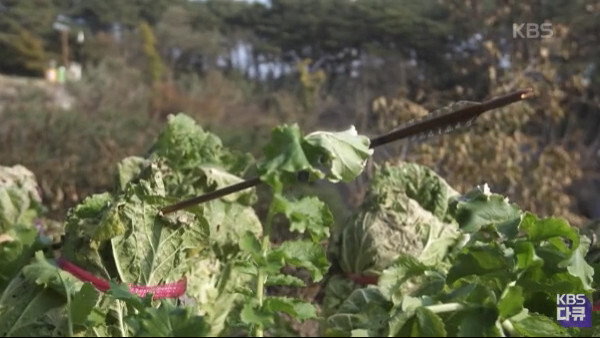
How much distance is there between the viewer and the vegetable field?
3.74 feet

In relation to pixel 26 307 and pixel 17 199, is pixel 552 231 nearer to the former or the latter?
pixel 26 307

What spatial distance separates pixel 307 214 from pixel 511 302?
14.8 inches

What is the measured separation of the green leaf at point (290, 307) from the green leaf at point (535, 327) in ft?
1.09

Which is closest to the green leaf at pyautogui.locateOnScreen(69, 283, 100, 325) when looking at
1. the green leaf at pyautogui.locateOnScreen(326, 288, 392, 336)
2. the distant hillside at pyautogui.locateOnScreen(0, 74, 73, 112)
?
the green leaf at pyautogui.locateOnScreen(326, 288, 392, 336)

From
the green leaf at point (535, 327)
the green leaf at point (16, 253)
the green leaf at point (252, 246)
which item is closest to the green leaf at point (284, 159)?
the green leaf at point (252, 246)

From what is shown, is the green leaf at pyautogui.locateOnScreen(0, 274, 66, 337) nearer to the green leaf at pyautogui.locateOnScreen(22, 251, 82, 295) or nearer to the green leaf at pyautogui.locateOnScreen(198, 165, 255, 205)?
the green leaf at pyautogui.locateOnScreen(22, 251, 82, 295)

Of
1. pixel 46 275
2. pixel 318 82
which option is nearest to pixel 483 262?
pixel 46 275

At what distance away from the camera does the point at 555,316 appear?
1312 mm

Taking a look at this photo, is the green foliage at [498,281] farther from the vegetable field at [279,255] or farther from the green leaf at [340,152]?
the green leaf at [340,152]

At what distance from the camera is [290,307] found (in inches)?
47.4

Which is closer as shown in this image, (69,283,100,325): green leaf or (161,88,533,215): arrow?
(161,88,533,215): arrow

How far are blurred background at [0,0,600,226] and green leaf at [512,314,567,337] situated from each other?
2.63m

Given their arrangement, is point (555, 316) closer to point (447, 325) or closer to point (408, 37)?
point (447, 325)

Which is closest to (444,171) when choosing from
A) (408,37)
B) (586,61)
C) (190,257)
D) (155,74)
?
(586,61)
